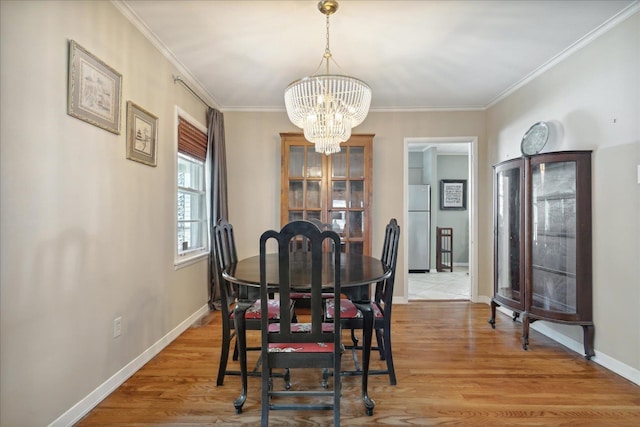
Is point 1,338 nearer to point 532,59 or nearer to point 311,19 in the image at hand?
point 311,19

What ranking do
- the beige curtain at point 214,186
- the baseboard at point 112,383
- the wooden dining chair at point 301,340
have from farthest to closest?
the beige curtain at point 214,186 < the baseboard at point 112,383 < the wooden dining chair at point 301,340

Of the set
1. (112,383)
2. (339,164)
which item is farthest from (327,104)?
(112,383)

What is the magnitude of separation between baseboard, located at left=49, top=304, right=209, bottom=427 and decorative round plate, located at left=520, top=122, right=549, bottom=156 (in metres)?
3.65

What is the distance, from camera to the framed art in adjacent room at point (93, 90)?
1681 millimetres

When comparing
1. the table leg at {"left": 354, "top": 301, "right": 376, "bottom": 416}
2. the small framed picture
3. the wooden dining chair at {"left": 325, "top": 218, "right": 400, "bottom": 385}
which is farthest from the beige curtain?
the table leg at {"left": 354, "top": 301, "right": 376, "bottom": 416}

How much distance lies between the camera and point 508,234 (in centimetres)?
310

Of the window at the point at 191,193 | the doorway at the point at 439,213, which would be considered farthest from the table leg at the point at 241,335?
the doorway at the point at 439,213

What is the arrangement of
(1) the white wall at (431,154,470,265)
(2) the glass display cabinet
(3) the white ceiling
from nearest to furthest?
(3) the white ceiling
(2) the glass display cabinet
(1) the white wall at (431,154,470,265)

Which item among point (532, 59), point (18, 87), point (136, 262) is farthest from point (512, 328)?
point (18, 87)

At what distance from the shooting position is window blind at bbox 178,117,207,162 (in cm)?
309

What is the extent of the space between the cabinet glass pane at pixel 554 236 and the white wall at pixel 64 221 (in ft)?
10.6

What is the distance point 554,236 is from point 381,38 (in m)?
2.19

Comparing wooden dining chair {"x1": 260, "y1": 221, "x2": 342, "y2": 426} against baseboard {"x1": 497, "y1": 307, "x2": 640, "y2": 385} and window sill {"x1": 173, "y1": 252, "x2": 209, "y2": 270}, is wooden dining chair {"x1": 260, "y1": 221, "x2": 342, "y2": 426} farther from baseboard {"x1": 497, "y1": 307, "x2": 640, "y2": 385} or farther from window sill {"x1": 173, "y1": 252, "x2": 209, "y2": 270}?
baseboard {"x1": 497, "y1": 307, "x2": 640, "y2": 385}

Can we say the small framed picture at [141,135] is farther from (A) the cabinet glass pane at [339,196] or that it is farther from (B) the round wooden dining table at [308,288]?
(A) the cabinet glass pane at [339,196]
